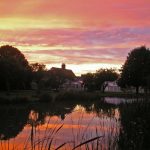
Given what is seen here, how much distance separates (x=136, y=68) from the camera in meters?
87.1

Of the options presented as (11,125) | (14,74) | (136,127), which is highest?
(14,74)

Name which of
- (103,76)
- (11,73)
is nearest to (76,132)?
(11,73)

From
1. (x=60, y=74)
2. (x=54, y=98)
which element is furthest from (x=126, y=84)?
(x=60, y=74)

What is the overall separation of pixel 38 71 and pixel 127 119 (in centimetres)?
7488

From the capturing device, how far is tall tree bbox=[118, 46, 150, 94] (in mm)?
86750

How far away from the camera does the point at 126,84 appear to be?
89.6m

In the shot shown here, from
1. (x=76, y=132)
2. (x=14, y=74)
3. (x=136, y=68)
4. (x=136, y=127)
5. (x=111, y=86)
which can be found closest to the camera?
(x=136, y=127)

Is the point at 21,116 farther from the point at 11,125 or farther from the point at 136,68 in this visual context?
the point at 136,68

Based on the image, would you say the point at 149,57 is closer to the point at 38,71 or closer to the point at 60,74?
the point at 38,71

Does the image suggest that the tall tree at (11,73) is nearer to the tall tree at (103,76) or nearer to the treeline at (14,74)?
the treeline at (14,74)

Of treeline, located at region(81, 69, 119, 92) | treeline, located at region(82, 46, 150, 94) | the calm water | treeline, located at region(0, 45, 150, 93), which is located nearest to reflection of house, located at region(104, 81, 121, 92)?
treeline, located at region(81, 69, 119, 92)

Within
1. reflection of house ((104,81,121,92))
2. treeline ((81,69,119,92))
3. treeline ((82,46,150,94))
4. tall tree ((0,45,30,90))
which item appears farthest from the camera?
reflection of house ((104,81,121,92))

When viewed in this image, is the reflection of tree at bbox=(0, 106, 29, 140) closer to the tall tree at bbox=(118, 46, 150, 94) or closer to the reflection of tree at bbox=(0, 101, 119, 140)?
the reflection of tree at bbox=(0, 101, 119, 140)

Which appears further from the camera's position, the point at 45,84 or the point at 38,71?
the point at 45,84
